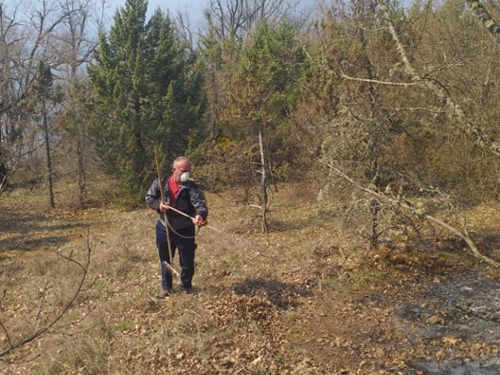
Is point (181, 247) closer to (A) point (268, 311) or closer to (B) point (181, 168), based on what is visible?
(B) point (181, 168)

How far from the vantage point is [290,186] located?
1844cm

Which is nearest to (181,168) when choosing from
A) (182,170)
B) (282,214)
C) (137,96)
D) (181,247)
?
(182,170)

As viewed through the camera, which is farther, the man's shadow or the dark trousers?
the man's shadow

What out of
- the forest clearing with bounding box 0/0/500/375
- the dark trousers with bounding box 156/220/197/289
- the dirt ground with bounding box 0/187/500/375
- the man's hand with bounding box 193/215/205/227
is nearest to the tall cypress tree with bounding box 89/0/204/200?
the forest clearing with bounding box 0/0/500/375

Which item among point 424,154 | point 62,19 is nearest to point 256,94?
point 424,154

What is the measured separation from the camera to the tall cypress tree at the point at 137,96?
19234 mm

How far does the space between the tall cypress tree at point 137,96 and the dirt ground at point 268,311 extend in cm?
793

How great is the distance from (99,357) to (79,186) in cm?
1584

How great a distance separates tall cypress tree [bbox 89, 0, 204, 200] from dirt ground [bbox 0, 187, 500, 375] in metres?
7.93

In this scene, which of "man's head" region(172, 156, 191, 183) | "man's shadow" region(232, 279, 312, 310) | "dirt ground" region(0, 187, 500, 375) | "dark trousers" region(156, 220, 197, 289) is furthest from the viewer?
"man's shadow" region(232, 279, 312, 310)

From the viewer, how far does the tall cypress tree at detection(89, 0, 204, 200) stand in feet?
63.1

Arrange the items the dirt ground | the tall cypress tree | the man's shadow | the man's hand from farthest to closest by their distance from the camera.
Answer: the tall cypress tree → the man's shadow → the man's hand → the dirt ground

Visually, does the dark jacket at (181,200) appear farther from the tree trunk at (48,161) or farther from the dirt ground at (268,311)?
the tree trunk at (48,161)

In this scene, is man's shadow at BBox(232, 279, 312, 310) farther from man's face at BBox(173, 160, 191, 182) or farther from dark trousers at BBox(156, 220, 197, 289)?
man's face at BBox(173, 160, 191, 182)
